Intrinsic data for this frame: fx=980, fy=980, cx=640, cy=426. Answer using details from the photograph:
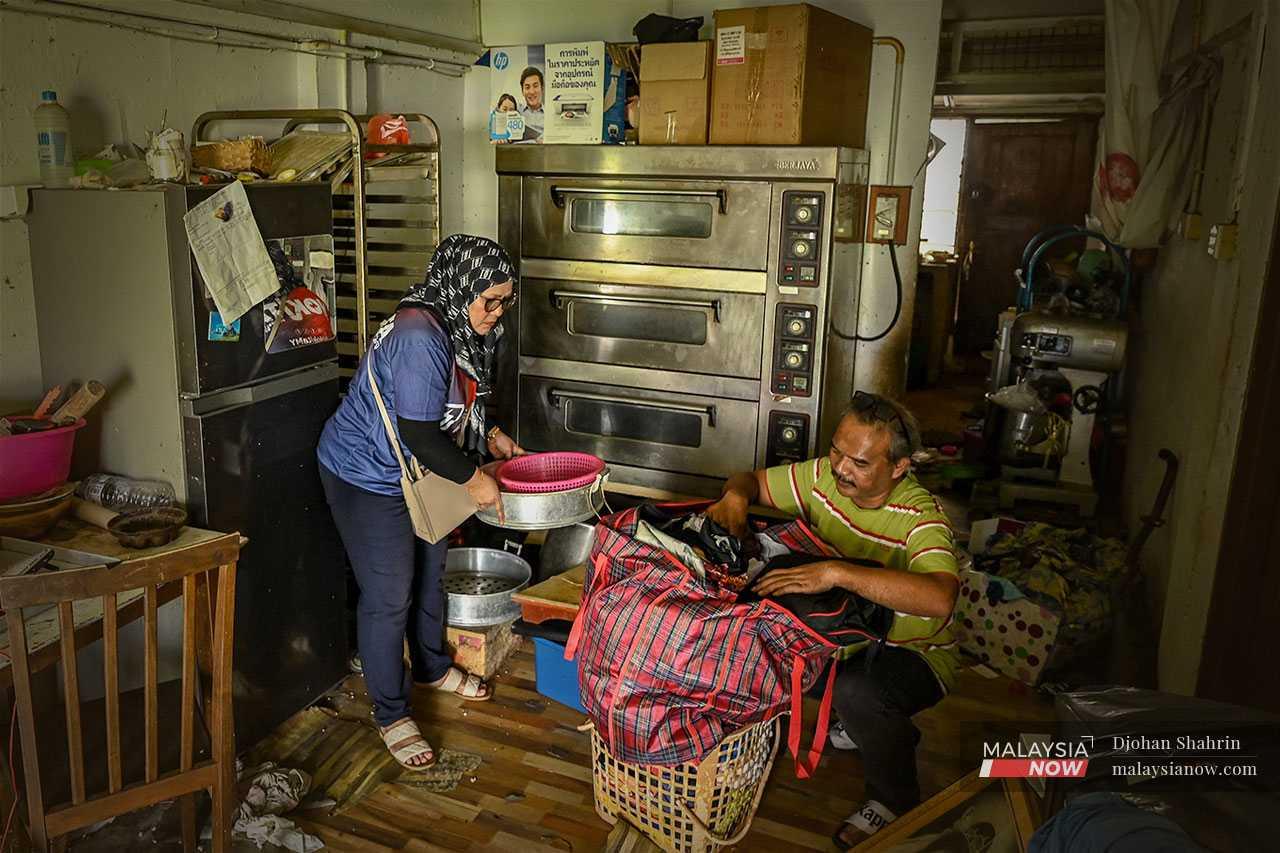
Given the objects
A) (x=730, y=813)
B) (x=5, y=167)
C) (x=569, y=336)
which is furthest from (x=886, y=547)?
(x=5, y=167)

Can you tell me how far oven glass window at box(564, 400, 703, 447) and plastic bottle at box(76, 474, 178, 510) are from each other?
163 centimetres

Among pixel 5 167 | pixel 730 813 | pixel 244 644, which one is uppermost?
pixel 5 167

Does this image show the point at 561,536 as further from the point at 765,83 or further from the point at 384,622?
the point at 765,83

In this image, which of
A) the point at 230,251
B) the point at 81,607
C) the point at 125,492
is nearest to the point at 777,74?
the point at 230,251

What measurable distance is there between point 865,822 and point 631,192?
220cm

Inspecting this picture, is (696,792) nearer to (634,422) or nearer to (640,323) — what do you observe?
(634,422)

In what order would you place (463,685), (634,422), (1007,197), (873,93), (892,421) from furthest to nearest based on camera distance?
(1007,197) < (873,93) < (634,422) < (463,685) < (892,421)

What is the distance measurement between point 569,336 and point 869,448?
1.63 metres

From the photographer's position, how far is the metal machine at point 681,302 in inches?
131

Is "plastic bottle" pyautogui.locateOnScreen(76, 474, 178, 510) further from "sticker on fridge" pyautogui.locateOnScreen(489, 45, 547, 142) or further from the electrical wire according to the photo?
the electrical wire

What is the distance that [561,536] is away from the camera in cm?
335

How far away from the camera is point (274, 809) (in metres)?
2.49

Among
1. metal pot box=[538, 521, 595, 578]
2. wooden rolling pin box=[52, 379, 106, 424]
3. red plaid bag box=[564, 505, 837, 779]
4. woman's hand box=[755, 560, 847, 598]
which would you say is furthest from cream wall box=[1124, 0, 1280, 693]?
wooden rolling pin box=[52, 379, 106, 424]

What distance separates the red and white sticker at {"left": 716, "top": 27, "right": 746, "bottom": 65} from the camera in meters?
3.28
